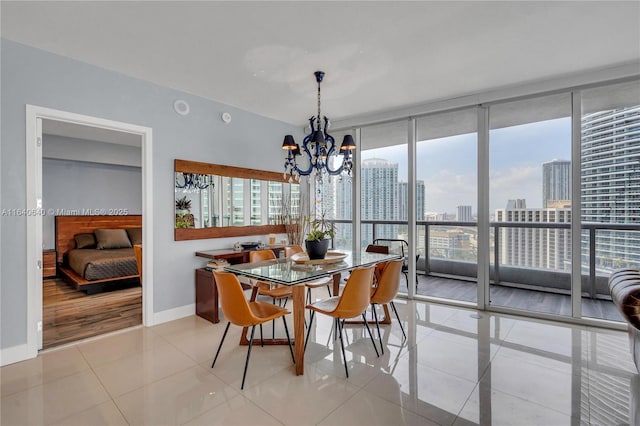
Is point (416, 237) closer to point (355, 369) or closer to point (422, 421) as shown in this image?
point (355, 369)

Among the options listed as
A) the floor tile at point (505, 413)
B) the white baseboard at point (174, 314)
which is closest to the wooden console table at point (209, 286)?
the white baseboard at point (174, 314)

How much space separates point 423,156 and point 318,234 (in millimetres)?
2285

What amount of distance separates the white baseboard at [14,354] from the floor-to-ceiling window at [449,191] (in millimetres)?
4460

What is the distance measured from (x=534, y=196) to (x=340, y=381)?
10.6ft

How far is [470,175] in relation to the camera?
418 cm

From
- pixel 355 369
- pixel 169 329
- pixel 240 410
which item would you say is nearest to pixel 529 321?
pixel 355 369

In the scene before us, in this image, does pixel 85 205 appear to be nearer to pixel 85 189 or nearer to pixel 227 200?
pixel 85 189

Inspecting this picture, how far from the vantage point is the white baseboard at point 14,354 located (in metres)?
2.61

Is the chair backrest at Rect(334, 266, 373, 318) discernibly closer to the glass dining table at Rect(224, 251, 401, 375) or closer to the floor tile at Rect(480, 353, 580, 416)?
the glass dining table at Rect(224, 251, 401, 375)

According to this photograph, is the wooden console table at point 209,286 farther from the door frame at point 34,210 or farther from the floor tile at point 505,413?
the floor tile at point 505,413

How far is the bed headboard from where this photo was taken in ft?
20.4

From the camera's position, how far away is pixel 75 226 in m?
6.38

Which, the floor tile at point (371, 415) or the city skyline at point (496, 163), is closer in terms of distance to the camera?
the floor tile at point (371, 415)

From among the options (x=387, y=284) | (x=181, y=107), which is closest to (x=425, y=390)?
(x=387, y=284)
